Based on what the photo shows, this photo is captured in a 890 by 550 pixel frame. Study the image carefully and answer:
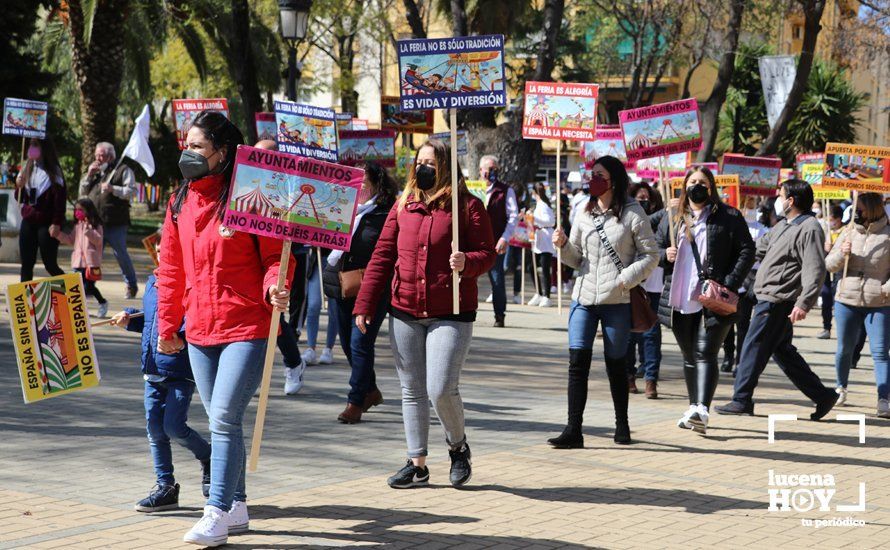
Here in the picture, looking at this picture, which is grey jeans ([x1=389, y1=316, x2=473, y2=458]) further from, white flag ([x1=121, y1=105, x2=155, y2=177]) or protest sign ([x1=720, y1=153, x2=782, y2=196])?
protest sign ([x1=720, y1=153, x2=782, y2=196])

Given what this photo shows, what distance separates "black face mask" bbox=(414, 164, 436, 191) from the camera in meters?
7.19

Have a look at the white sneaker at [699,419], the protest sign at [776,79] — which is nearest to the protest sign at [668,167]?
the protest sign at [776,79]

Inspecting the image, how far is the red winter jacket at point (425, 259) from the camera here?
7000 millimetres

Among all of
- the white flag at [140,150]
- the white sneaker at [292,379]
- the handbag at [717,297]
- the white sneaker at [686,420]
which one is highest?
the white flag at [140,150]

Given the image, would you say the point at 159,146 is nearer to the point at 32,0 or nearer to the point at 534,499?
the point at 32,0

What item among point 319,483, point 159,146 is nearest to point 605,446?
point 319,483

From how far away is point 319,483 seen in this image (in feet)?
23.1

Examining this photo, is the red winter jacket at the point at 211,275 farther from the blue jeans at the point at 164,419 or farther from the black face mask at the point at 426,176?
the black face mask at the point at 426,176

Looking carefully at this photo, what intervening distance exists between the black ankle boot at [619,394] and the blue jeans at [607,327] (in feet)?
0.30

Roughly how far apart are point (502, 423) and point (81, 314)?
12.2ft

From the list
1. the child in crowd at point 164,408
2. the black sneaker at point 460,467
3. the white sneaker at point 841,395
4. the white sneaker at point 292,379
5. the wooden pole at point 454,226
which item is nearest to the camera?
the child in crowd at point 164,408

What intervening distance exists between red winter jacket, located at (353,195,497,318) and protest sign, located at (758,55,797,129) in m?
20.6

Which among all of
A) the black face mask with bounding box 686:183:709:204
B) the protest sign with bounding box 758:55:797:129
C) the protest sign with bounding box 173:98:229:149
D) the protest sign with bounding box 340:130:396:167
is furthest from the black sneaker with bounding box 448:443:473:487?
the protest sign with bounding box 758:55:797:129

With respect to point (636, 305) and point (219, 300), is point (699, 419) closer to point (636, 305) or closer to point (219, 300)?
point (636, 305)
